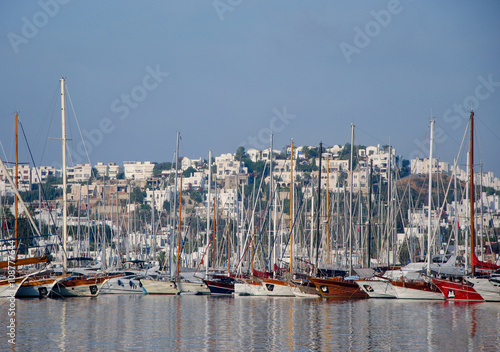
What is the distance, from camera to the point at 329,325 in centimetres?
3016

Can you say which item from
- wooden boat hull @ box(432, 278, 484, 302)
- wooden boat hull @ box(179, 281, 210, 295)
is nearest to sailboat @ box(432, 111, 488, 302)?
wooden boat hull @ box(432, 278, 484, 302)

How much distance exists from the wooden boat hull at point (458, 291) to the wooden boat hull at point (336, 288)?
14.8 ft

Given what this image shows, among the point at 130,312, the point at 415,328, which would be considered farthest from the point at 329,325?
the point at 130,312

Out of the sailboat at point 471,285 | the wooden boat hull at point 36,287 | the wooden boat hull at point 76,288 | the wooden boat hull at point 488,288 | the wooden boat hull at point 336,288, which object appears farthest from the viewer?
the wooden boat hull at point 76,288

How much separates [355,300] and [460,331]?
13.2m

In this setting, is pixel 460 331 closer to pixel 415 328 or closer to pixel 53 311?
pixel 415 328

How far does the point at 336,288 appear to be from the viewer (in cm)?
4209

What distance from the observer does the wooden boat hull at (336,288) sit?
137ft

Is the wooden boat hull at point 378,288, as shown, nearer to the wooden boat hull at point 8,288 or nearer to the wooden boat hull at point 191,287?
the wooden boat hull at point 191,287

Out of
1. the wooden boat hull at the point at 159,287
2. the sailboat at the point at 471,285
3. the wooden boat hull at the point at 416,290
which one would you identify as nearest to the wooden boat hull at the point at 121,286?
the wooden boat hull at the point at 159,287

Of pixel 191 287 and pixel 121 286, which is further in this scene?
pixel 121 286

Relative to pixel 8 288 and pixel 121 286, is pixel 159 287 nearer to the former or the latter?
pixel 121 286

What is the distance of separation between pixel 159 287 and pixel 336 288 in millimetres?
11141

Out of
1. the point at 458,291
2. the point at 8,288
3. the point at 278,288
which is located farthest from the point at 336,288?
the point at 8,288
